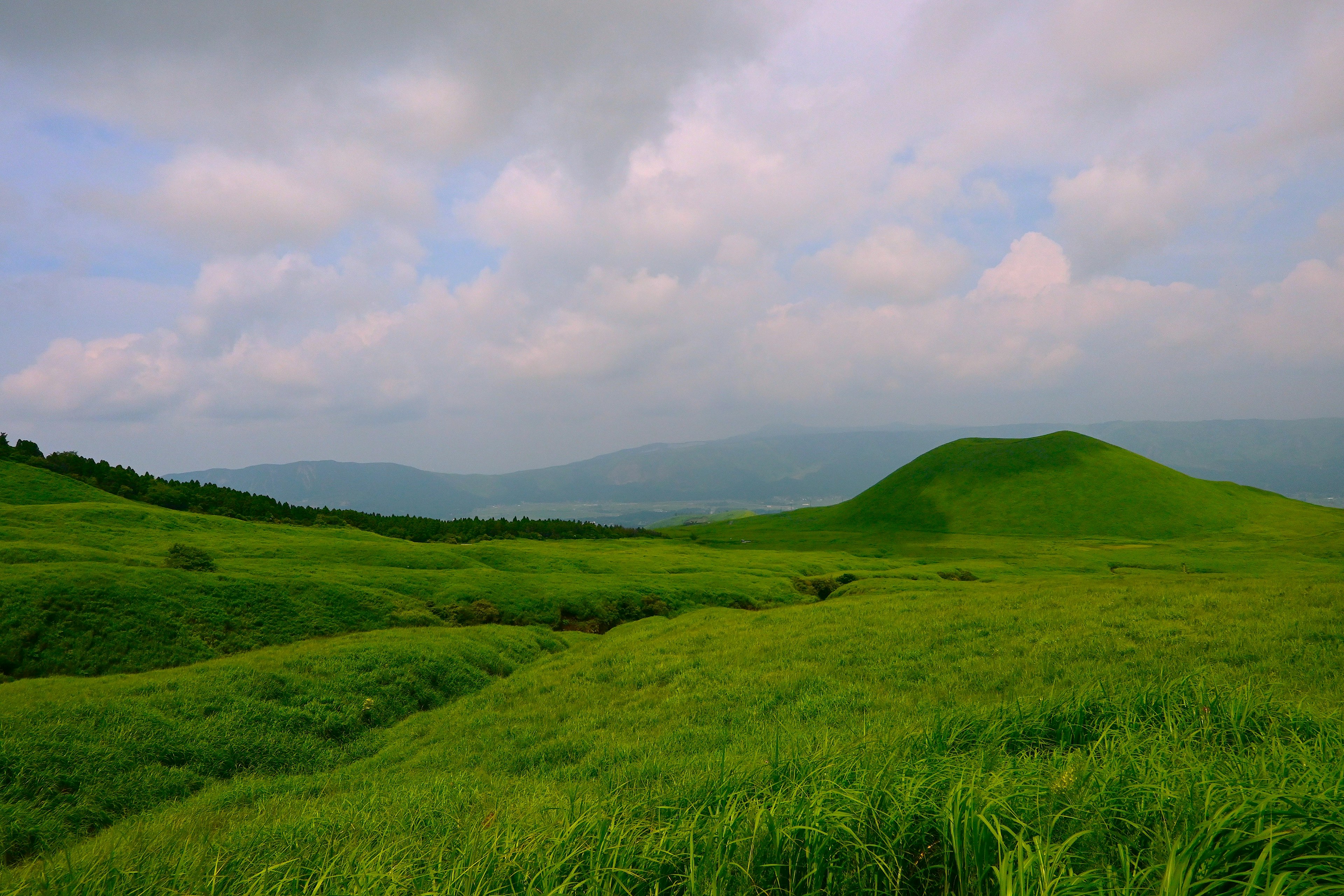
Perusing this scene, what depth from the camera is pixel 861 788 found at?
5.39 metres

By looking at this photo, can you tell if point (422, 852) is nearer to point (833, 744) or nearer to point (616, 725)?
point (833, 744)

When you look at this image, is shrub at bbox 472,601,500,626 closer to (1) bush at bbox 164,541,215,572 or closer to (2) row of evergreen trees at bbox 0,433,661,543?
(1) bush at bbox 164,541,215,572

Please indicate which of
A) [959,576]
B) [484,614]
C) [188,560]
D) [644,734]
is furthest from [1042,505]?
[188,560]

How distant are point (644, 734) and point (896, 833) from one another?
27.8ft

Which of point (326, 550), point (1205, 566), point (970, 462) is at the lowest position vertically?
point (1205, 566)

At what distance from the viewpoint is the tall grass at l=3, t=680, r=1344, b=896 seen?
394 cm

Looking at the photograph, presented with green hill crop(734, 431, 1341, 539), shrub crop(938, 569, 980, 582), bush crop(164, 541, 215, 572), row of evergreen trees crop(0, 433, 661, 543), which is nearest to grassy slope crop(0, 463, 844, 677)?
bush crop(164, 541, 215, 572)

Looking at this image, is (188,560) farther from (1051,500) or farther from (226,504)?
(1051,500)

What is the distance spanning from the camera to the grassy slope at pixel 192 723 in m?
11.7

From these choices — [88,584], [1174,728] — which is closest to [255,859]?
[1174,728]

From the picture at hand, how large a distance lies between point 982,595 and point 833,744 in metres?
20.0

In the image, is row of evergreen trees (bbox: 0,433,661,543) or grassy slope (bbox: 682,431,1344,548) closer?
row of evergreen trees (bbox: 0,433,661,543)

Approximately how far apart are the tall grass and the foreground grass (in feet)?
0.10

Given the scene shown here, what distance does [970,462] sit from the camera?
161 metres
